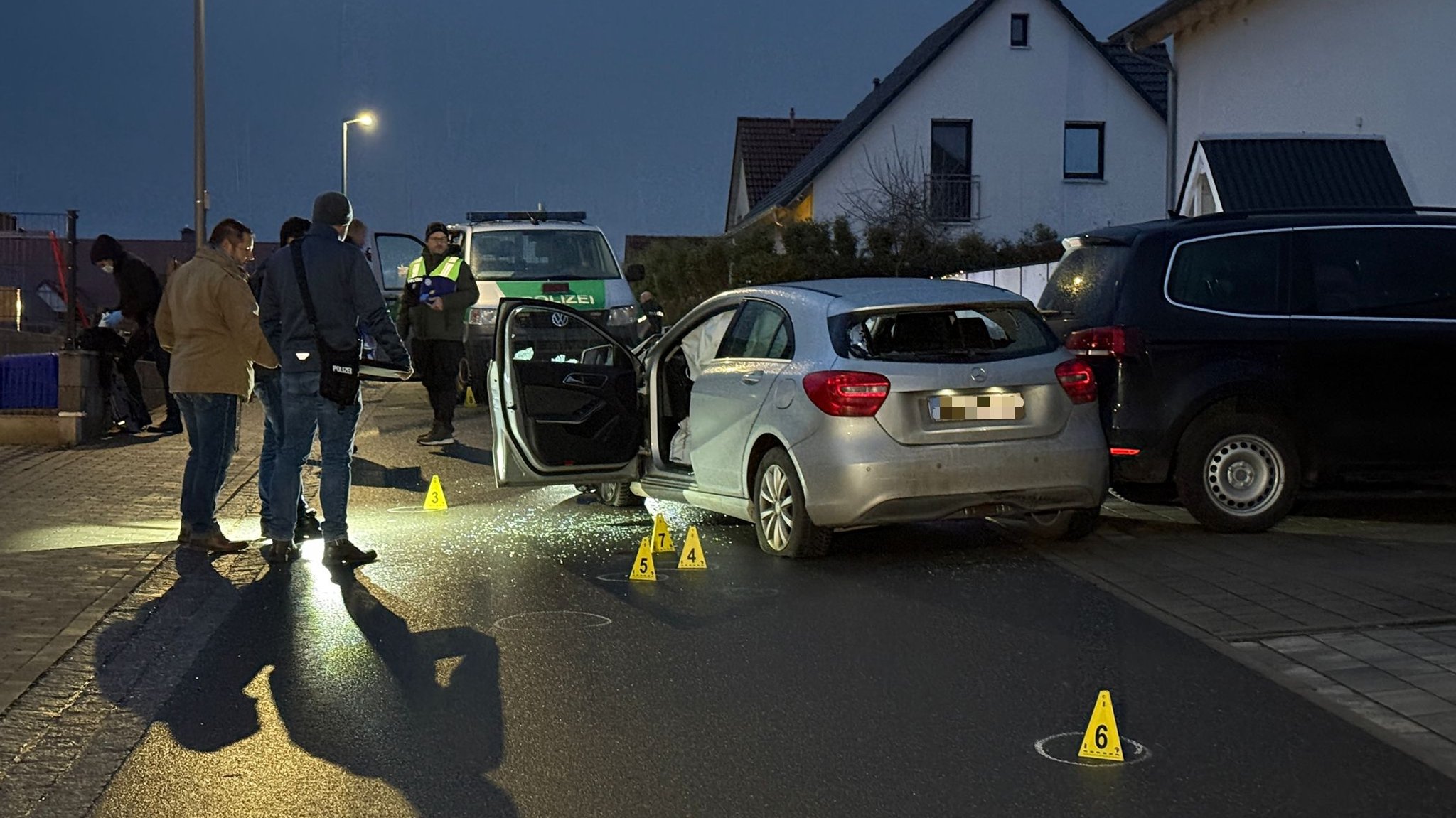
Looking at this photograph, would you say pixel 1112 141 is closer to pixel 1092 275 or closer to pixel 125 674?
pixel 1092 275

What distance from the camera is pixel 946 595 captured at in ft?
27.4

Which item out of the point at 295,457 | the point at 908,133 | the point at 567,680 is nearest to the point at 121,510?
the point at 295,457

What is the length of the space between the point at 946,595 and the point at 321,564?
340 cm

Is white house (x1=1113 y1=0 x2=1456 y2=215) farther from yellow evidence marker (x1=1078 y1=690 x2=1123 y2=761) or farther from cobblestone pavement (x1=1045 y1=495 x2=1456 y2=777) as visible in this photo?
yellow evidence marker (x1=1078 y1=690 x2=1123 y2=761)

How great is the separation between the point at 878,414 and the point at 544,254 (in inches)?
501

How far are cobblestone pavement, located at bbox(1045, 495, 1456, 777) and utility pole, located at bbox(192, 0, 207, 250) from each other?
12.9 metres

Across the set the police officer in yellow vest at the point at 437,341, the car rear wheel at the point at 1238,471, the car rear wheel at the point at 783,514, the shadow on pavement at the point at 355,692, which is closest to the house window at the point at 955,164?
the police officer in yellow vest at the point at 437,341

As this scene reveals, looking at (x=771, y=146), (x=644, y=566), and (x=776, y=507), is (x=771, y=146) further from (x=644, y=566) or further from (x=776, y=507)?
(x=644, y=566)

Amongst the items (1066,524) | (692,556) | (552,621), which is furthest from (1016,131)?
(552,621)

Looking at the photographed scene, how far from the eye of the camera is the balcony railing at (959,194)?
1634 inches

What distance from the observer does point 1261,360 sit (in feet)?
32.6

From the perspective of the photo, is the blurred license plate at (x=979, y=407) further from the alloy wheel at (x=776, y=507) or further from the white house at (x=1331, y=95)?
the white house at (x=1331, y=95)

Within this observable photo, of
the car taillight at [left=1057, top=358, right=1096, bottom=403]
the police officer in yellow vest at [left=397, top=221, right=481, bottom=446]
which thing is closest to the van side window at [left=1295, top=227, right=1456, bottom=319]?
the car taillight at [left=1057, top=358, right=1096, bottom=403]

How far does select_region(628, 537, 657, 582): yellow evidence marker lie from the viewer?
890 centimetres
